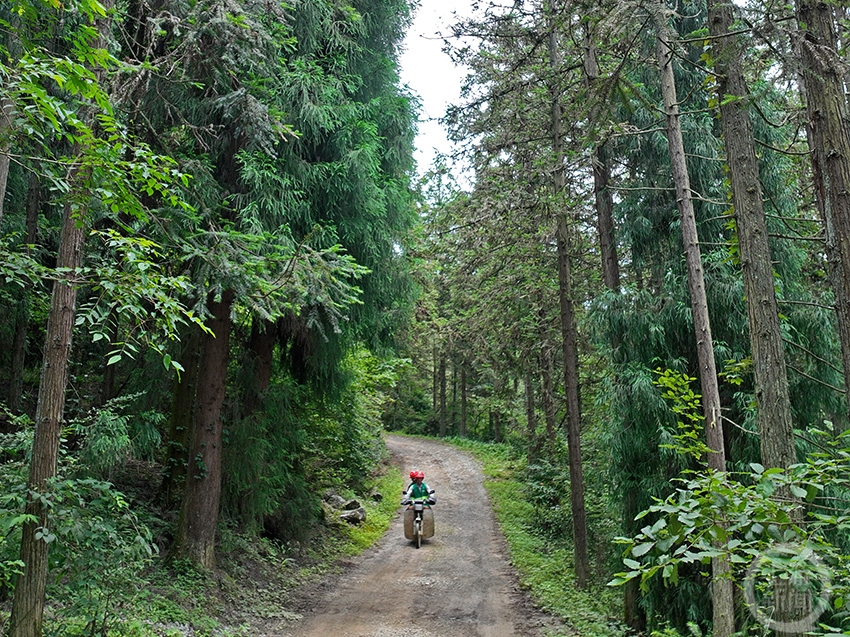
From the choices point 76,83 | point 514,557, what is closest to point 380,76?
point 76,83

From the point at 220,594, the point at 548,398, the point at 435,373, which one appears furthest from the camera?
the point at 435,373

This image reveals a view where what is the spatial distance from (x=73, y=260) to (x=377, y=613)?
6805 mm

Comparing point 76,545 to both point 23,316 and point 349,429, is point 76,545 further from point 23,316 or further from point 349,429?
point 349,429

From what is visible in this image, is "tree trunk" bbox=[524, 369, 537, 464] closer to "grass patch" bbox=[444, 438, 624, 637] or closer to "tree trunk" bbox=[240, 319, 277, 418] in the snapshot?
"grass patch" bbox=[444, 438, 624, 637]

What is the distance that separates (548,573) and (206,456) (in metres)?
7.02

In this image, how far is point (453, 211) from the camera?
1404 cm

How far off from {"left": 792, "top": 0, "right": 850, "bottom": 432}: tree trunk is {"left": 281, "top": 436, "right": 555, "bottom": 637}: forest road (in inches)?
259

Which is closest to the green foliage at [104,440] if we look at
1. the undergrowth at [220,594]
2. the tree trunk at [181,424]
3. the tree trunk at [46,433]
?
the tree trunk at [46,433]

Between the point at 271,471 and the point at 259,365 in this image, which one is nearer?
the point at 271,471

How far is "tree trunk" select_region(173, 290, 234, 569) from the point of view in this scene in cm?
943

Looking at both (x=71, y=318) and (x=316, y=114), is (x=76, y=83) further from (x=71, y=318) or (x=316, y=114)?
(x=316, y=114)

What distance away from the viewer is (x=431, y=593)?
10719 millimetres

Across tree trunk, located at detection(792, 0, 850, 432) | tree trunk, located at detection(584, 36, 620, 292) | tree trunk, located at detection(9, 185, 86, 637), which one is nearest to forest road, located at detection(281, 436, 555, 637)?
tree trunk, located at detection(9, 185, 86, 637)

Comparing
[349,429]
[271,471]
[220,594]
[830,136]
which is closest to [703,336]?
[830,136]
